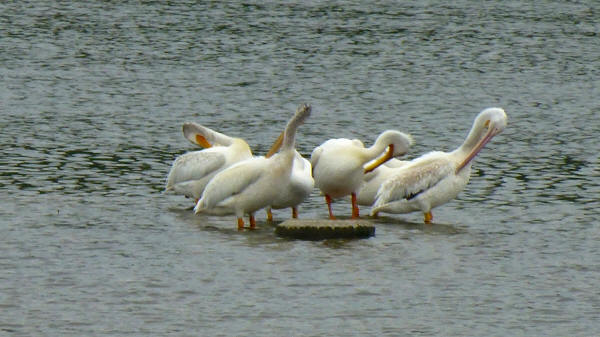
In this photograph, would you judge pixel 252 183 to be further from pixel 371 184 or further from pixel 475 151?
pixel 475 151

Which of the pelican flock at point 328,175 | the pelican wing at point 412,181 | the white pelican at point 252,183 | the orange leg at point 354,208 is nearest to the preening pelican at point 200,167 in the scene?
the pelican flock at point 328,175

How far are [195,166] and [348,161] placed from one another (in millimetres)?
1868

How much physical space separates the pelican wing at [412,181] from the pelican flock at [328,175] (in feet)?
0.04

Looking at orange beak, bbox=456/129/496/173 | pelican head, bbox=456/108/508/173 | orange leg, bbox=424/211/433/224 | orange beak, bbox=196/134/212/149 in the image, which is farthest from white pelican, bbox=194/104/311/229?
orange beak, bbox=196/134/212/149

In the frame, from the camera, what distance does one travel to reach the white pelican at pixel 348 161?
599 inches

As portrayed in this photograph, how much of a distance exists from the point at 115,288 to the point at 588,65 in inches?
851

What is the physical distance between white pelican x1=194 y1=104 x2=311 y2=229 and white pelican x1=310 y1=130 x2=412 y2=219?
982 millimetres

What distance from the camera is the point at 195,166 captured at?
1590 centimetres

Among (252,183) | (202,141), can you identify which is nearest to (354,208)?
(252,183)

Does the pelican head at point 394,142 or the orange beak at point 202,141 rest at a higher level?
the pelican head at point 394,142

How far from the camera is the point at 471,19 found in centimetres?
4181

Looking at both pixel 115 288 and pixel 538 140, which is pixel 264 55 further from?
pixel 115 288

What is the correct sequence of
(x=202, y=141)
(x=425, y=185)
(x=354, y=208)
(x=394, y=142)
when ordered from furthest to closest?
(x=202, y=141) < (x=354, y=208) < (x=394, y=142) < (x=425, y=185)

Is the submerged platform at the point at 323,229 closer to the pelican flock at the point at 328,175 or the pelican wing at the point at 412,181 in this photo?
the pelican flock at the point at 328,175
